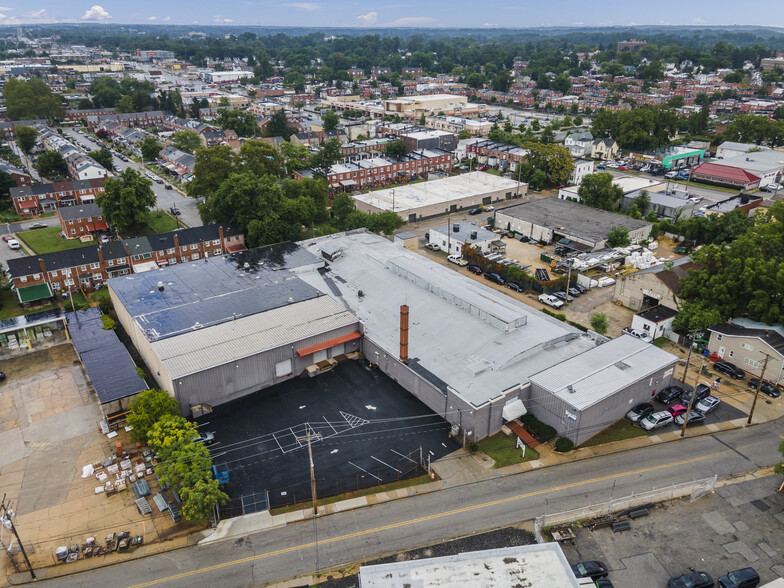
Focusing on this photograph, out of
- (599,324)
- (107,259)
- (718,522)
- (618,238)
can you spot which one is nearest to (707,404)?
(718,522)

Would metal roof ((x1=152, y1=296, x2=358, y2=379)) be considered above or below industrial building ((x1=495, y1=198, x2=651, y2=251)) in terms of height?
above

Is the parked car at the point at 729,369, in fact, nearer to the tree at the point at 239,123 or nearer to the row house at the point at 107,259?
the row house at the point at 107,259

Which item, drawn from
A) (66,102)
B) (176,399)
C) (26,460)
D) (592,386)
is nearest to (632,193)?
(592,386)

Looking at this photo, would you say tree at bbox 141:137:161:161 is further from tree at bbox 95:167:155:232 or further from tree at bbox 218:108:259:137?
tree at bbox 95:167:155:232

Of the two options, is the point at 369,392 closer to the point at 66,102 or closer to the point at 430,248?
the point at 430,248

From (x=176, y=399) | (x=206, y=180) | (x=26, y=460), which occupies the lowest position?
(x=26, y=460)

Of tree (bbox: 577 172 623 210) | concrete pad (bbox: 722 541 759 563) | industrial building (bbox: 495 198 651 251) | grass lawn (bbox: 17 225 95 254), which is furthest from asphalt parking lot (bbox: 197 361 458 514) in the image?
tree (bbox: 577 172 623 210)
